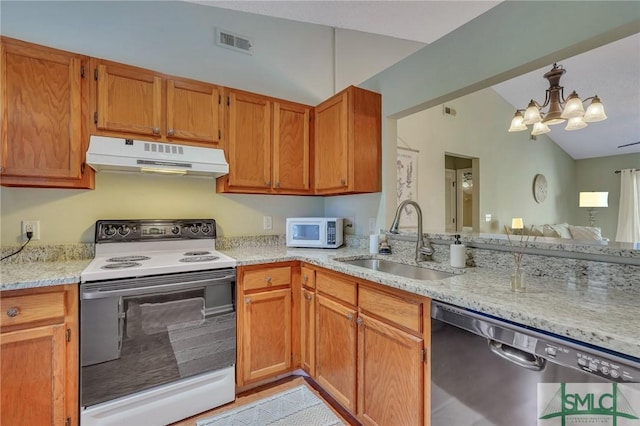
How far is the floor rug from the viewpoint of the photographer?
1.70 meters

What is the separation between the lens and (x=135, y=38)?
217 centimetres

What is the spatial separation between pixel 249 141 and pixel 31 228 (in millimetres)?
1508

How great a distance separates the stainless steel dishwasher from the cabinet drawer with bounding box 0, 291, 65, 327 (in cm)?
174

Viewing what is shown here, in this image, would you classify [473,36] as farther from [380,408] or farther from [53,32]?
[53,32]

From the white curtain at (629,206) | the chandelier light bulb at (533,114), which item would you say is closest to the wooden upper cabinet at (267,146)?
the chandelier light bulb at (533,114)

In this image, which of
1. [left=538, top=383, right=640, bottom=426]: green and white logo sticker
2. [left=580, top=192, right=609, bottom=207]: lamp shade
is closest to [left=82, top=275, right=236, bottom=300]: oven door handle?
[left=538, top=383, right=640, bottom=426]: green and white logo sticker

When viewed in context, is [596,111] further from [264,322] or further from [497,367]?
[264,322]

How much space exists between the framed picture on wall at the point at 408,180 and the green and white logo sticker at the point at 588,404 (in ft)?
8.12

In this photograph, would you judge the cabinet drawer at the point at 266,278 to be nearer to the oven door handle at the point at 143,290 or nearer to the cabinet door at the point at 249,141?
the oven door handle at the point at 143,290

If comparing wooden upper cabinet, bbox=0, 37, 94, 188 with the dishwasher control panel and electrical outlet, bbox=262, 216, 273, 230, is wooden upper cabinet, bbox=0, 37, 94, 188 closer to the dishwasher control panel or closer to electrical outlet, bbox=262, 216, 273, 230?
electrical outlet, bbox=262, 216, 273, 230

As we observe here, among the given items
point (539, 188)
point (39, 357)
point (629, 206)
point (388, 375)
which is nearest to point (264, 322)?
point (388, 375)

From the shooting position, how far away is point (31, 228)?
6.08 ft

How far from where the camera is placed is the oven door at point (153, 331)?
1.48 m

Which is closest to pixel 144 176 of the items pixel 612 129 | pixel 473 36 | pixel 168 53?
pixel 168 53
